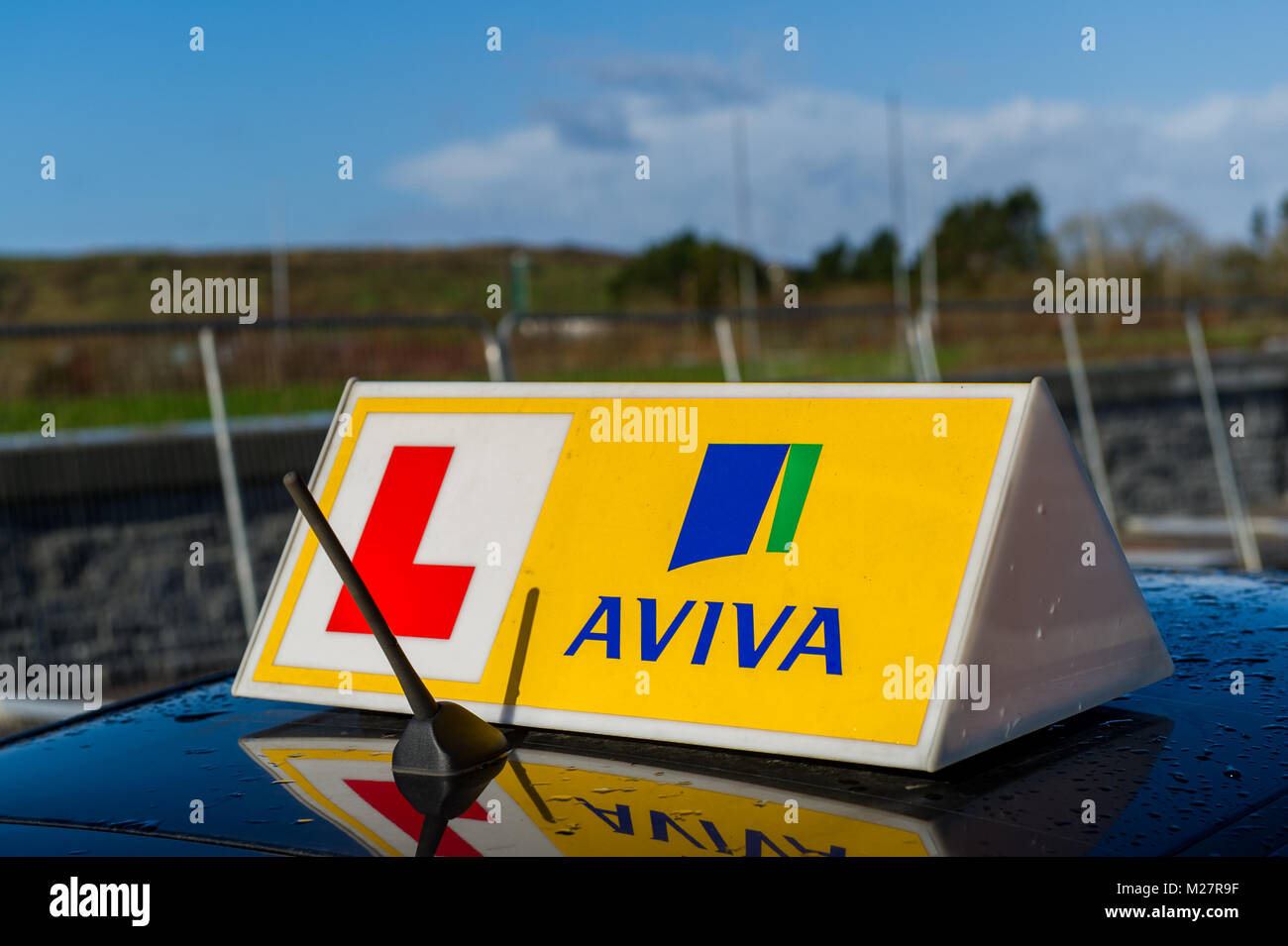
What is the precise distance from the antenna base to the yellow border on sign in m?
0.18

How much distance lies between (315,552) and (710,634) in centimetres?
83

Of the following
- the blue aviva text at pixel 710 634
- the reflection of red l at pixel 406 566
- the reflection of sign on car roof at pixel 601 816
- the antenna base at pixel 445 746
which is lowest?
the reflection of sign on car roof at pixel 601 816

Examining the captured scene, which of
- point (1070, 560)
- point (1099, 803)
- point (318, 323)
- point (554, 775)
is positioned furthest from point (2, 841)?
point (318, 323)

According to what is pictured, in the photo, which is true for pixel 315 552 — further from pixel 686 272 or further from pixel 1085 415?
pixel 686 272

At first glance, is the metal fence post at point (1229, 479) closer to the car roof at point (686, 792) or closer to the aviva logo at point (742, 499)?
the car roof at point (686, 792)

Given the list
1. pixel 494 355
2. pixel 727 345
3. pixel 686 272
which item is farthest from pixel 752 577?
pixel 686 272

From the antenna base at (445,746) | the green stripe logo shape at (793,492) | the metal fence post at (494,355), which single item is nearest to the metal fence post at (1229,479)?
the metal fence post at (494,355)

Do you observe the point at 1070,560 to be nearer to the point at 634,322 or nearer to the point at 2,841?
the point at 2,841

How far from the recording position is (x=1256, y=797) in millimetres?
1518

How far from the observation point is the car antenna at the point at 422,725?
1758 mm

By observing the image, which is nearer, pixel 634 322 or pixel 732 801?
pixel 732 801

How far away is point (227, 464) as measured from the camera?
8.29 metres

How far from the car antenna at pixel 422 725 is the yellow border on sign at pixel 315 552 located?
0.62 ft
